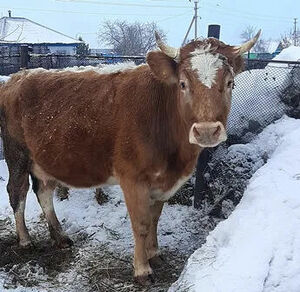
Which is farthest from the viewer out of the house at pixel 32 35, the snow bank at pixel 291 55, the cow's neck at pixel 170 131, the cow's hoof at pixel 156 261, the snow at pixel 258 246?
the house at pixel 32 35

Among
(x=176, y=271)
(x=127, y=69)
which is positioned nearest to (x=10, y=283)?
(x=176, y=271)

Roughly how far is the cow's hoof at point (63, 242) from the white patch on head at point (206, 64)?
114 inches

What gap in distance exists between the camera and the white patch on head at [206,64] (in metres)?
3.90

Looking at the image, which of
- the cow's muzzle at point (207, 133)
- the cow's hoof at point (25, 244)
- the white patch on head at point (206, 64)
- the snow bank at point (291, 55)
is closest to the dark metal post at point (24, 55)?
the cow's hoof at point (25, 244)

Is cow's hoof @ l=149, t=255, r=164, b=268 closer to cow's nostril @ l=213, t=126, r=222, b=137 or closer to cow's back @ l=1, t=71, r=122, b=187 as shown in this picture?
cow's back @ l=1, t=71, r=122, b=187

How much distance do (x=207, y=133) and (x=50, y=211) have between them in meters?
2.90

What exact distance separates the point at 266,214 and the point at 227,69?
4.36ft

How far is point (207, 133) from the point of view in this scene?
375 centimetres

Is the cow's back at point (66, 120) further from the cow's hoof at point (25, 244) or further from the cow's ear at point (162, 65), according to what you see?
the cow's hoof at point (25, 244)

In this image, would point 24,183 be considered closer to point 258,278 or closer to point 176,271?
point 176,271

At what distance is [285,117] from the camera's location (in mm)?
6191

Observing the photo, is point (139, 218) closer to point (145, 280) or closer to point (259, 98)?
point (145, 280)

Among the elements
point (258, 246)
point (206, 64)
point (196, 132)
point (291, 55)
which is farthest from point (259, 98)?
point (258, 246)

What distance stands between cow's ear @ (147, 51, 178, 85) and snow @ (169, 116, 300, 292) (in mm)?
1270
